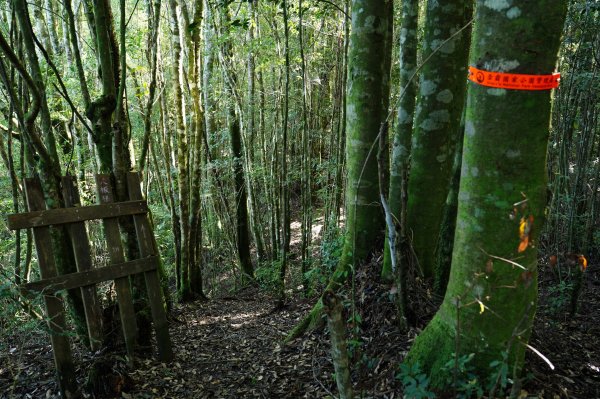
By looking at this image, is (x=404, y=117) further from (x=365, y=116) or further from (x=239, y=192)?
(x=239, y=192)

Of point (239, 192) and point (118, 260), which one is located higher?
point (118, 260)

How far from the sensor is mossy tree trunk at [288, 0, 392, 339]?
4.01 meters

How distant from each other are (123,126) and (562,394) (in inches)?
178

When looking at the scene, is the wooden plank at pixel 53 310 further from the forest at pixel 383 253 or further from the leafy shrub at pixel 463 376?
the leafy shrub at pixel 463 376

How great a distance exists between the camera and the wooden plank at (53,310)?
3.27 m

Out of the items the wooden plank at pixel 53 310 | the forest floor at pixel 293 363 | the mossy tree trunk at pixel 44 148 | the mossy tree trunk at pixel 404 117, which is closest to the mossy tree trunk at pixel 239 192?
the forest floor at pixel 293 363

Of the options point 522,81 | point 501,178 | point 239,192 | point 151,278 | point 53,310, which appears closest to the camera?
point 522,81

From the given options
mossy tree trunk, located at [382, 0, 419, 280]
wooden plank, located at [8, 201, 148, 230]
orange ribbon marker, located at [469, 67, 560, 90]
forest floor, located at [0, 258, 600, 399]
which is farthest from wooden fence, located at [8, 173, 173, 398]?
orange ribbon marker, located at [469, 67, 560, 90]

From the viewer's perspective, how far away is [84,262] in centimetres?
352

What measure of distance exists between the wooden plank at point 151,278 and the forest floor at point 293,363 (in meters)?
0.22

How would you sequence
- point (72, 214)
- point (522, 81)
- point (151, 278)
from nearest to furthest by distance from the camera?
point (522, 81) < point (72, 214) < point (151, 278)

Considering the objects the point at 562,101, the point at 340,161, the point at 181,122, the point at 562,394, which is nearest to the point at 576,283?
the point at 562,394

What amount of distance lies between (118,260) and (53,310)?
659mm

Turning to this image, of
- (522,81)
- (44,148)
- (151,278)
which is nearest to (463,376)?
(522,81)
